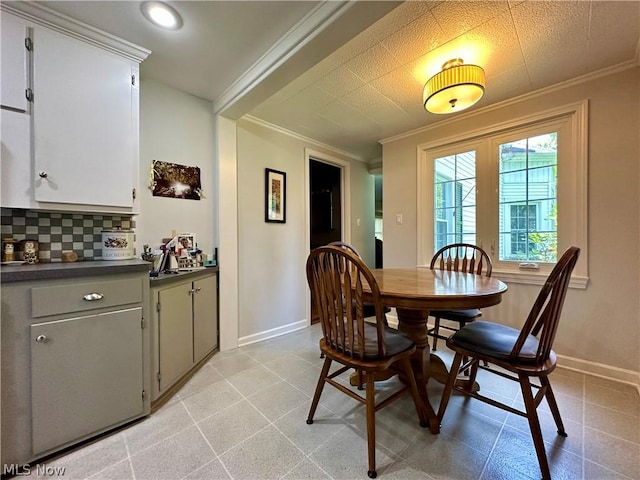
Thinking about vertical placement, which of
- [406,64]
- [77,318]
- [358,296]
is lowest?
[77,318]

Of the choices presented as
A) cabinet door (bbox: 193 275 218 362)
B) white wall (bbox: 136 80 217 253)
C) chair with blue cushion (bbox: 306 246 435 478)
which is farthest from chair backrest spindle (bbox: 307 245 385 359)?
white wall (bbox: 136 80 217 253)

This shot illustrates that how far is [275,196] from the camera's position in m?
2.95

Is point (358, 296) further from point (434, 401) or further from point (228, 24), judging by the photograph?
point (228, 24)

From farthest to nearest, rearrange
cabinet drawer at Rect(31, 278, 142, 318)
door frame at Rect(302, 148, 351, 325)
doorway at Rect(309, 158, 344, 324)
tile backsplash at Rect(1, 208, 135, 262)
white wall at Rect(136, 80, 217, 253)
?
doorway at Rect(309, 158, 344, 324) < door frame at Rect(302, 148, 351, 325) < white wall at Rect(136, 80, 217, 253) < tile backsplash at Rect(1, 208, 135, 262) < cabinet drawer at Rect(31, 278, 142, 318)

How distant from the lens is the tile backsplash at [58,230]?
1543 mm

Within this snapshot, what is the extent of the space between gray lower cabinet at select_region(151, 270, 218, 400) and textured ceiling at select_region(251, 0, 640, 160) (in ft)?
5.93

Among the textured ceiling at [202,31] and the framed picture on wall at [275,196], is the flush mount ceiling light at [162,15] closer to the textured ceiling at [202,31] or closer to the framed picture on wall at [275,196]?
the textured ceiling at [202,31]

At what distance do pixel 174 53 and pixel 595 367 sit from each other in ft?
12.7

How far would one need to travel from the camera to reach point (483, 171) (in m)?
2.65

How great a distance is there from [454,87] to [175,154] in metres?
2.19

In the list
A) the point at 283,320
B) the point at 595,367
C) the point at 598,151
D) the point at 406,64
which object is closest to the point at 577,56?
the point at 598,151

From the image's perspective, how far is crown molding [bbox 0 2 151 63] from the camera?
54.5 inches

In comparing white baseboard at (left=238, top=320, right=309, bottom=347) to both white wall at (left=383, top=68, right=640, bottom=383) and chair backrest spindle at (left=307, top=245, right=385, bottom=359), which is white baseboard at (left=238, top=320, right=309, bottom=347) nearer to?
chair backrest spindle at (left=307, top=245, right=385, bottom=359)

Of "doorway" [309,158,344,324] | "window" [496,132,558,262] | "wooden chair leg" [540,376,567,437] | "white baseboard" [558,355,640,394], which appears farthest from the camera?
"doorway" [309,158,344,324]
